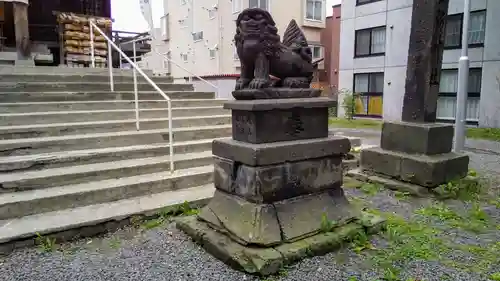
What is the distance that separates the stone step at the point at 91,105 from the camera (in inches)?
207

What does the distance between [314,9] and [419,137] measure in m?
15.4

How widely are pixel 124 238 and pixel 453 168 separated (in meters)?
4.18

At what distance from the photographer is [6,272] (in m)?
2.64

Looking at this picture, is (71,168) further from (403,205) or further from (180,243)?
(403,205)

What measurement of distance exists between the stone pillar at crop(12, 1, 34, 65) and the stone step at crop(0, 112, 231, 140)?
12.1 ft

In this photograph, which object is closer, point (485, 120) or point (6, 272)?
point (6, 272)

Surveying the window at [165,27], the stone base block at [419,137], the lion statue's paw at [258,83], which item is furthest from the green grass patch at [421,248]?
the window at [165,27]

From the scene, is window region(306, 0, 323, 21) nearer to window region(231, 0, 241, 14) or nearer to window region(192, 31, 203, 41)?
window region(231, 0, 241, 14)

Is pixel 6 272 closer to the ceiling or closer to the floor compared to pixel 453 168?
closer to the floor

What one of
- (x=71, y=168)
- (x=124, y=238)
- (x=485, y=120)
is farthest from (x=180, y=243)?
(x=485, y=120)

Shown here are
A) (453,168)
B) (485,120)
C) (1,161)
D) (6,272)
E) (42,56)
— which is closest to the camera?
(6,272)

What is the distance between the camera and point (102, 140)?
15.7ft

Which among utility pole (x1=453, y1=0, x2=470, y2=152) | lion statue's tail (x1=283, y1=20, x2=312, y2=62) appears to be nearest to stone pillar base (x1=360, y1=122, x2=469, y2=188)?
lion statue's tail (x1=283, y1=20, x2=312, y2=62)

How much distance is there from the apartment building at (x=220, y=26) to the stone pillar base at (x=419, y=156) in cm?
1252
